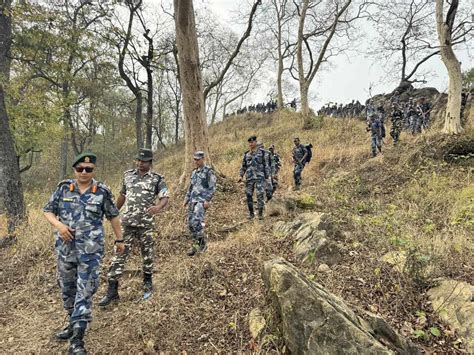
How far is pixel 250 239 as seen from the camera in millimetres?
5277

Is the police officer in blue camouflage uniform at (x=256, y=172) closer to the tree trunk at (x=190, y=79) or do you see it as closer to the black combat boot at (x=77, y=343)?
the tree trunk at (x=190, y=79)

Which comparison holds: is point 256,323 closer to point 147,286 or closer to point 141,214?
point 147,286

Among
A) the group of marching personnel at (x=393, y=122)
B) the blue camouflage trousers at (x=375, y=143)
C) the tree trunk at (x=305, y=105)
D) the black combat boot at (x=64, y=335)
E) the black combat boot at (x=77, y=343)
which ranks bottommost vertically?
the black combat boot at (x=64, y=335)

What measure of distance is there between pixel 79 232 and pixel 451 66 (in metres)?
10.8

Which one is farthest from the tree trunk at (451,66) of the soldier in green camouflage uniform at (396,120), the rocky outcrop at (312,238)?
the rocky outcrop at (312,238)

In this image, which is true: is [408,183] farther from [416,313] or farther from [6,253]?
[6,253]

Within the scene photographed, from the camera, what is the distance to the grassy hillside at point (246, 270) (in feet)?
10.6

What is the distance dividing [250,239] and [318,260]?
136cm

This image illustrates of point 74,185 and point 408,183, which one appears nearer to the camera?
point 74,185

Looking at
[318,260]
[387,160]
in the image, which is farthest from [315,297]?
[387,160]

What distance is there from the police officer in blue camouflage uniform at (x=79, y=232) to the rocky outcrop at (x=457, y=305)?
3350mm

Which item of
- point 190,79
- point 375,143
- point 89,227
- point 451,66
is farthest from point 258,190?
point 451,66

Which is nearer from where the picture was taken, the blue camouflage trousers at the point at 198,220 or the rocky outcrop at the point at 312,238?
the rocky outcrop at the point at 312,238

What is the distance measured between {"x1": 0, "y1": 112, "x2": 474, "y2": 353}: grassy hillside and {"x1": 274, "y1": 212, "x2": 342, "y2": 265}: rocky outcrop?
0.33 feet
